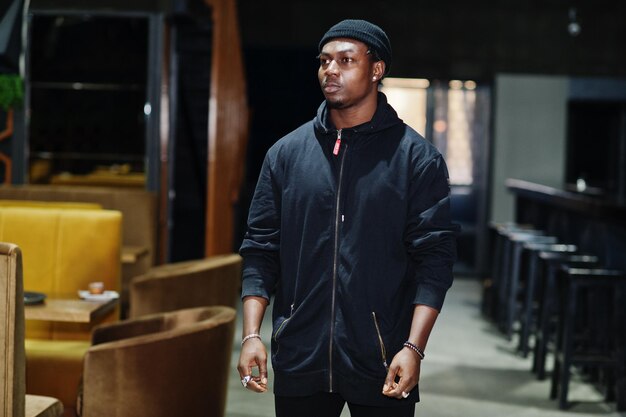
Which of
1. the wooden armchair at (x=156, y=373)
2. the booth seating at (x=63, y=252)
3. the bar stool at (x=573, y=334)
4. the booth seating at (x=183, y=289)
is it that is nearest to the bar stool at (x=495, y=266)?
the bar stool at (x=573, y=334)

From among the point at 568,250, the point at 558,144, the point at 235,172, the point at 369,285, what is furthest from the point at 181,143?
the point at 369,285

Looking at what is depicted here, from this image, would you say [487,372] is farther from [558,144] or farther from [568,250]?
[558,144]

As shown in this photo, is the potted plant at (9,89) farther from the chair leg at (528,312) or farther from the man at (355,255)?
the man at (355,255)

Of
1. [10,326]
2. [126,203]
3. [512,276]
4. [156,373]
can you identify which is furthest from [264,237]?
[512,276]

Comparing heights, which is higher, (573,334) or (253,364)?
(253,364)

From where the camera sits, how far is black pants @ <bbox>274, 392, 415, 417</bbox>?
7.13ft

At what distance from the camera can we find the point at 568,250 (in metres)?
6.70

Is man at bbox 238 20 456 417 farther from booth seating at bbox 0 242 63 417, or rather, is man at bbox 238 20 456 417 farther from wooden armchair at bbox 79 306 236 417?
wooden armchair at bbox 79 306 236 417

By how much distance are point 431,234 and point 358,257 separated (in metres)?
0.16

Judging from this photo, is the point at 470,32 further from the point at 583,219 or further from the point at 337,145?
the point at 337,145

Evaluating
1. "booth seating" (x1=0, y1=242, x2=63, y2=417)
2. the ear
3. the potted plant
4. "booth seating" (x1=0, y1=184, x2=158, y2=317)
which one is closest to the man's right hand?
the ear

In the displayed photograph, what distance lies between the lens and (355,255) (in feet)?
7.05

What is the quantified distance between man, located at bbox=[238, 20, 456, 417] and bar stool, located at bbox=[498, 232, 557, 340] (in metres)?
5.19

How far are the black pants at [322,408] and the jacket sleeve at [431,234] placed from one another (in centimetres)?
24
